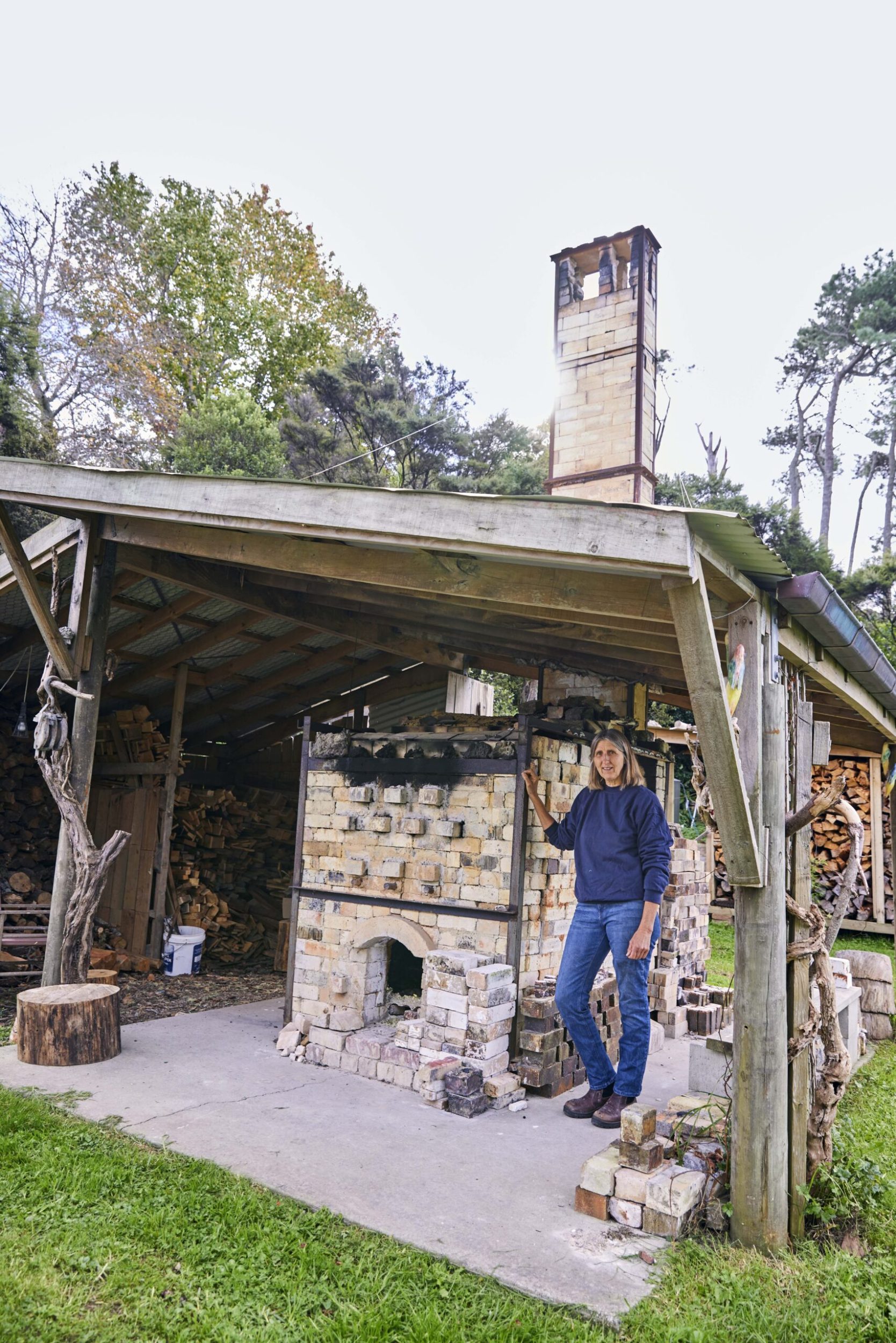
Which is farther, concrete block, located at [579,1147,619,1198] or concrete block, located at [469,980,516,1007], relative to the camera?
concrete block, located at [469,980,516,1007]

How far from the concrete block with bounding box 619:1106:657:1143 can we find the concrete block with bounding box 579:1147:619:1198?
10 centimetres

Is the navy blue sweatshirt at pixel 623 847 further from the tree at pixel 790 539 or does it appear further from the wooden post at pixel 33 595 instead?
the tree at pixel 790 539

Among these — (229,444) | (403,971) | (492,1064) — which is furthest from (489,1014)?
(229,444)

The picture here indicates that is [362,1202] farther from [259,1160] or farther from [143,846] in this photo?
[143,846]

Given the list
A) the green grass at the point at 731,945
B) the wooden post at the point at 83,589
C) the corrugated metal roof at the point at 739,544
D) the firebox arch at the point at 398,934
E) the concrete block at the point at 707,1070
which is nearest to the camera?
the corrugated metal roof at the point at 739,544

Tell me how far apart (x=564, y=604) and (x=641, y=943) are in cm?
185

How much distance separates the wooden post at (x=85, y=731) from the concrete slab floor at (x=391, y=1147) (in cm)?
74

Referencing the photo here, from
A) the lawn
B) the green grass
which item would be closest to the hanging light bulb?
A: the lawn

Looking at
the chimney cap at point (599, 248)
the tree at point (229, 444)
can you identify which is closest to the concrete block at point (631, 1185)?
the chimney cap at point (599, 248)

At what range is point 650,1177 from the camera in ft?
11.2

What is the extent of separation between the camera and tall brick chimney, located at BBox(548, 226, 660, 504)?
7.26m

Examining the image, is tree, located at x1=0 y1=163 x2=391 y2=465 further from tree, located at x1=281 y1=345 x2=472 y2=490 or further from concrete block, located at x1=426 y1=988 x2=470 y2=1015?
concrete block, located at x1=426 y1=988 x2=470 y2=1015

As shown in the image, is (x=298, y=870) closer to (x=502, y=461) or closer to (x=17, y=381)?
(x=17, y=381)

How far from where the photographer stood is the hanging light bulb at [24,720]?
8180 millimetres
